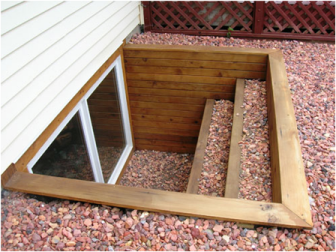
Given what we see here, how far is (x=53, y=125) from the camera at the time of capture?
2.45 m

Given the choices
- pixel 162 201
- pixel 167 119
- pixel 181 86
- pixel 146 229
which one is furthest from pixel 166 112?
pixel 146 229

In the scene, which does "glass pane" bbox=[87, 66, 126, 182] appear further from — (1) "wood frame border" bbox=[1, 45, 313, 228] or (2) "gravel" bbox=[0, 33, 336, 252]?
(2) "gravel" bbox=[0, 33, 336, 252]

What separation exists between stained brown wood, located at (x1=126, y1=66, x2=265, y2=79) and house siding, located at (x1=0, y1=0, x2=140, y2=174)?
918 millimetres

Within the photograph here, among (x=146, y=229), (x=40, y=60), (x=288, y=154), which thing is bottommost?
(x=146, y=229)

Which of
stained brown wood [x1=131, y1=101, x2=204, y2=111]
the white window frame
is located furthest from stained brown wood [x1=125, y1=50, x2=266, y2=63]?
stained brown wood [x1=131, y1=101, x2=204, y2=111]

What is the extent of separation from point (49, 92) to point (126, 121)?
1.88m

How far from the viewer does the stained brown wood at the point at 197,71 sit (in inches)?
142

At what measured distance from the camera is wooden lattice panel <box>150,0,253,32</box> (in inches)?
157

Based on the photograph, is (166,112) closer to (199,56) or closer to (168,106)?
(168,106)

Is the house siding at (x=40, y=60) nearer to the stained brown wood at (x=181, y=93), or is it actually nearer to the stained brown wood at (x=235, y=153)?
the stained brown wood at (x=181, y=93)

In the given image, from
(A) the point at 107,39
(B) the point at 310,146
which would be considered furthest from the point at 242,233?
(A) the point at 107,39

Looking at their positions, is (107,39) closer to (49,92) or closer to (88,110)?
(88,110)

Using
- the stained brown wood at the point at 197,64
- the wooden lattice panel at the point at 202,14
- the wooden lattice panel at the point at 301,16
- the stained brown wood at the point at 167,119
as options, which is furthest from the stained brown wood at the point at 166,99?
the wooden lattice panel at the point at 301,16

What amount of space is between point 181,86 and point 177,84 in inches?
2.2
